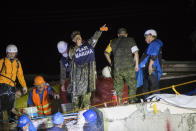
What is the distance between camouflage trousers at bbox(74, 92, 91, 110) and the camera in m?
4.62

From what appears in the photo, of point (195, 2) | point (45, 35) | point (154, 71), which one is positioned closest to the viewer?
point (154, 71)

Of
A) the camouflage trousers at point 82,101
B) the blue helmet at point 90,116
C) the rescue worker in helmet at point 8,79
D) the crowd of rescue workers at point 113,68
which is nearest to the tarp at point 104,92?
the crowd of rescue workers at point 113,68

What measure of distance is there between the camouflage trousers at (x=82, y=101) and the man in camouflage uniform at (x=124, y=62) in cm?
68

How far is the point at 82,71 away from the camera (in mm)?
4648

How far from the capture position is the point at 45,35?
13.0 m

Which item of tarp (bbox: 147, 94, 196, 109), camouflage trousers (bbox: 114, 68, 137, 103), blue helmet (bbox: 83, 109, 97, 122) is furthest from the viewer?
camouflage trousers (bbox: 114, 68, 137, 103)

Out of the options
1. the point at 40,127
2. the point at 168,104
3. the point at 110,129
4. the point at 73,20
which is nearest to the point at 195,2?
the point at 73,20

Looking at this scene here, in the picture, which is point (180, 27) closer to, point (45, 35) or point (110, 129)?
point (45, 35)

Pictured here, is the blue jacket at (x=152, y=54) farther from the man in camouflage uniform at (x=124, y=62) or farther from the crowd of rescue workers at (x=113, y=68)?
the man in camouflage uniform at (x=124, y=62)

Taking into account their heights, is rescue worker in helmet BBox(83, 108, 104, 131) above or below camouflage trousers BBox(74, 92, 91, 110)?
below

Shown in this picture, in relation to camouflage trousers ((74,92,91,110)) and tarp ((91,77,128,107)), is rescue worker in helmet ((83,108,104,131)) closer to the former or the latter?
camouflage trousers ((74,92,91,110))

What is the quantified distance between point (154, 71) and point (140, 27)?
7.75 meters

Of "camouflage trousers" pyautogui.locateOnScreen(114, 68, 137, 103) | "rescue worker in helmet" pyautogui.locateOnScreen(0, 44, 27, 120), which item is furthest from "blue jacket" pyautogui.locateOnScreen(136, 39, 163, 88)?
"rescue worker in helmet" pyautogui.locateOnScreen(0, 44, 27, 120)

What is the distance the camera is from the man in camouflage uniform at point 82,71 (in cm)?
461
